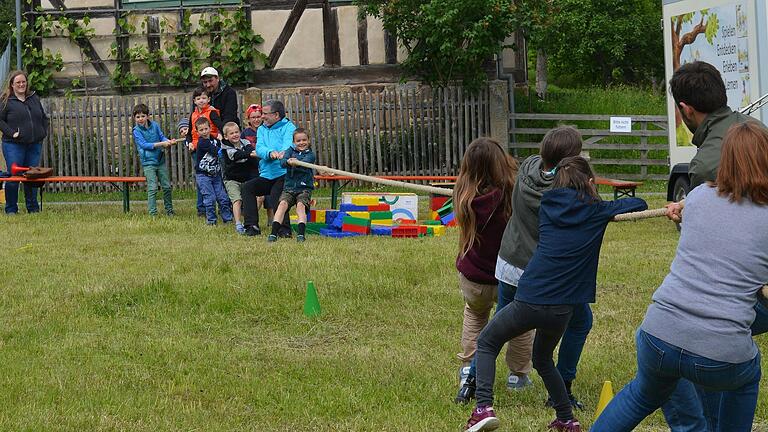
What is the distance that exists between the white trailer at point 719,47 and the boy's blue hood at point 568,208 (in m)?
6.59

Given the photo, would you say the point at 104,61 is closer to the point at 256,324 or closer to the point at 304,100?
the point at 304,100

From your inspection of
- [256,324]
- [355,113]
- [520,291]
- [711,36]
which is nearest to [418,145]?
[355,113]

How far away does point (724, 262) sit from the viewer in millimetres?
4152

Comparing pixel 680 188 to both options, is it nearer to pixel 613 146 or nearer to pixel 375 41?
pixel 613 146

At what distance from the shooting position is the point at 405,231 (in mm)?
12664

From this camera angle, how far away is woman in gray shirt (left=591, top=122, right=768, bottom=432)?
414 cm

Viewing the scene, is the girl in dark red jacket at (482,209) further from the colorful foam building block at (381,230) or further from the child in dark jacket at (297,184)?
the colorful foam building block at (381,230)

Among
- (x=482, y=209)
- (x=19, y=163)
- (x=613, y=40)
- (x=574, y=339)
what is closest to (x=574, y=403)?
(x=574, y=339)

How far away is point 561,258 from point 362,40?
51.5ft

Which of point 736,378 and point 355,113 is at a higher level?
point 355,113

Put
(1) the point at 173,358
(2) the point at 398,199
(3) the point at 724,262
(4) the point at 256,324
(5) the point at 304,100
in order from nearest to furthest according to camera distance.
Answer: (3) the point at 724,262 < (1) the point at 173,358 < (4) the point at 256,324 < (2) the point at 398,199 < (5) the point at 304,100

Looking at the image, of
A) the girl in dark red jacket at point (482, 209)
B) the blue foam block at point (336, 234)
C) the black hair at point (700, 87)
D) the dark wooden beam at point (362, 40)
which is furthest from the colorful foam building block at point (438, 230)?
the dark wooden beam at point (362, 40)

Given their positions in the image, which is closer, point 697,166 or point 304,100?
point 697,166

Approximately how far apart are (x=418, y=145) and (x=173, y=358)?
13.7 m
